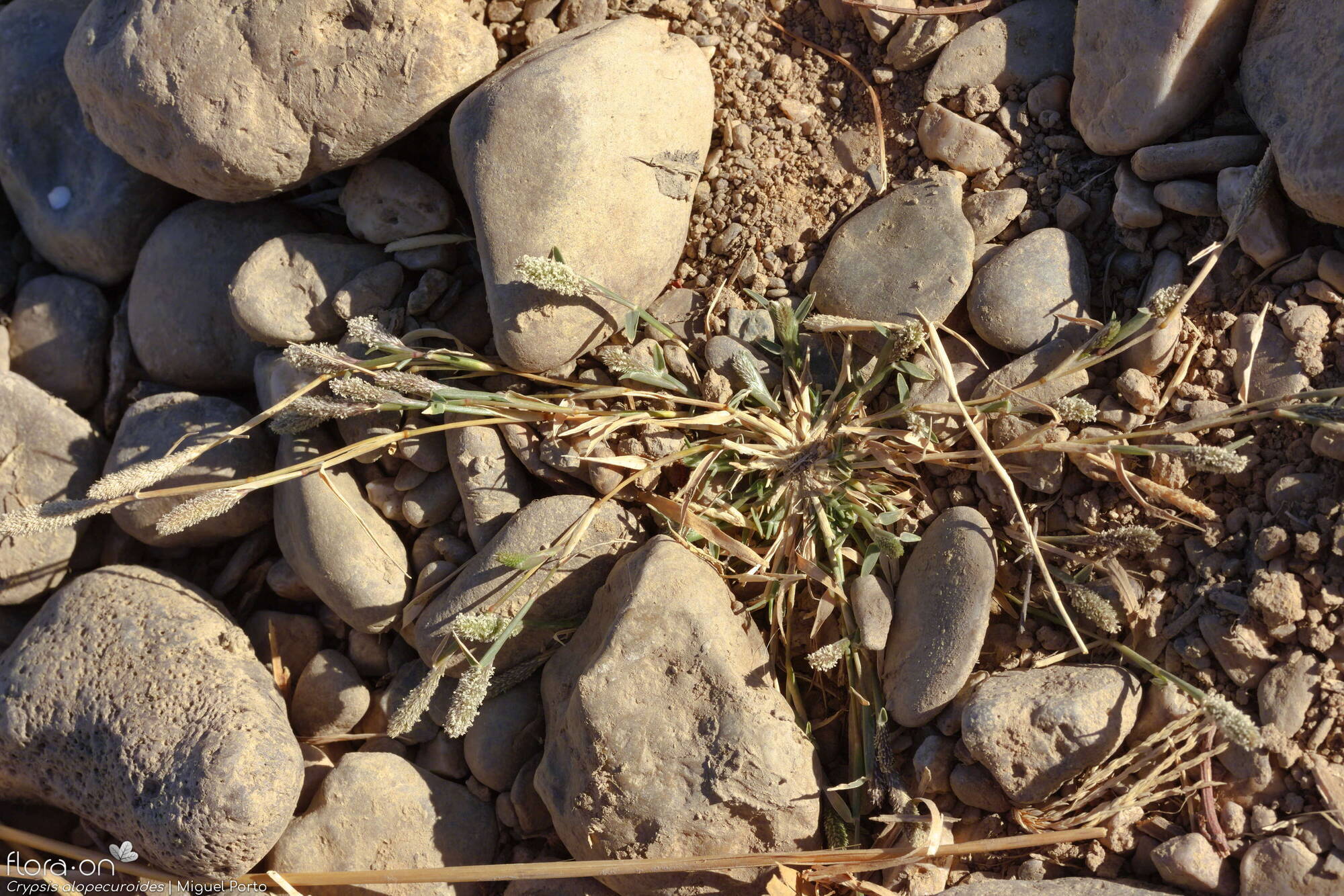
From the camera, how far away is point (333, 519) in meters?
2.58

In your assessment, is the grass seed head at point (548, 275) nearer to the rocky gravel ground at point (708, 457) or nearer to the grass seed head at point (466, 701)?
the rocky gravel ground at point (708, 457)

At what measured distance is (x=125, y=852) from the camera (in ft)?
8.22

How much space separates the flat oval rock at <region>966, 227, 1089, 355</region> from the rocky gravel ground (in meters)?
0.01

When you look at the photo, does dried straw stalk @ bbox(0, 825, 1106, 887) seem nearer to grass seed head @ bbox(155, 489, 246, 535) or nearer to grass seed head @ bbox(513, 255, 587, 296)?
grass seed head @ bbox(155, 489, 246, 535)

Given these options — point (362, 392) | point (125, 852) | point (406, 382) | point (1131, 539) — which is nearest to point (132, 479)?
point (362, 392)

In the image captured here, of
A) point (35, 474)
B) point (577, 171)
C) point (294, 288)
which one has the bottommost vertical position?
point (35, 474)

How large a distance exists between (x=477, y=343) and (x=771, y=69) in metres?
1.19

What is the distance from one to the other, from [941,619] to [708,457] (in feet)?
2.39

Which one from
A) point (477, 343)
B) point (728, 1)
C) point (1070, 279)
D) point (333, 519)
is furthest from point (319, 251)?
point (1070, 279)

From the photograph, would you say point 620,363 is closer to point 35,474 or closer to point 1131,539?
point 1131,539

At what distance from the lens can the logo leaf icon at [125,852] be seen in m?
2.50

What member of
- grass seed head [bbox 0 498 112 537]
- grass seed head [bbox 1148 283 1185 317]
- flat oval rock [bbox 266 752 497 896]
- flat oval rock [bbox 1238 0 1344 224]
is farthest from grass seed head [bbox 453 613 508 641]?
flat oval rock [bbox 1238 0 1344 224]

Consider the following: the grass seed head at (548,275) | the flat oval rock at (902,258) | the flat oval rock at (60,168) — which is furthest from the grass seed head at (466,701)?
the flat oval rock at (60,168)

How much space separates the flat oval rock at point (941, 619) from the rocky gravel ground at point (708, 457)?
0.04 feet
